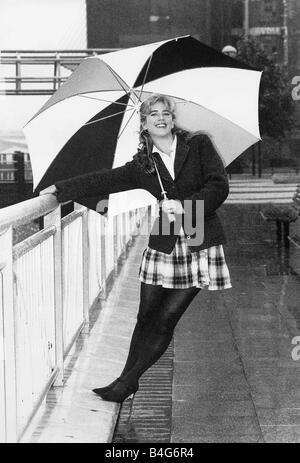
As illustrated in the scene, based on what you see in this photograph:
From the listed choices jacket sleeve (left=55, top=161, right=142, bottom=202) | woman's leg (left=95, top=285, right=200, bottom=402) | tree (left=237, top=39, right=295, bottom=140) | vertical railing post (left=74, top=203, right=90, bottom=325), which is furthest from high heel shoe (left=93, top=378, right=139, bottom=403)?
tree (left=237, top=39, right=295, bottom=140)

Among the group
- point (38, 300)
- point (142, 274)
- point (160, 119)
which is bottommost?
point (38, 300)

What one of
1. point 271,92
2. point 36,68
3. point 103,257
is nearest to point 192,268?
point 103,257

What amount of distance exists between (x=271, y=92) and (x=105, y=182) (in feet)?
126

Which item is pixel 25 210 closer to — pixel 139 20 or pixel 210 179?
pixel 210 179

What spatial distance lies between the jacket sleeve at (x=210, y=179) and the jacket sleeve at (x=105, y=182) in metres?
0.38

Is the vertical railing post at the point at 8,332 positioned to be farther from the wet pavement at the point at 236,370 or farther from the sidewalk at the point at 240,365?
the sidewalk at the point at 240,365

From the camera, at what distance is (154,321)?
493cm

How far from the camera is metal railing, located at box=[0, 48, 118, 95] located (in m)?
22.0

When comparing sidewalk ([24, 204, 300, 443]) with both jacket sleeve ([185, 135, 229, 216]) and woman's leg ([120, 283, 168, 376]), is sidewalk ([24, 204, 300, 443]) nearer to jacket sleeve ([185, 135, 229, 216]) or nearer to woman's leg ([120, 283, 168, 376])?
woman's leg ([120, 283, 168, 376])

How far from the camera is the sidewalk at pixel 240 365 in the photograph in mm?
4891

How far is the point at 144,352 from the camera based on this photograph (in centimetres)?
495

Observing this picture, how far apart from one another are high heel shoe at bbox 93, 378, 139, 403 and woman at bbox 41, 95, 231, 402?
4.8 inches

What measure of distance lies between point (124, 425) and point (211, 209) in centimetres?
132

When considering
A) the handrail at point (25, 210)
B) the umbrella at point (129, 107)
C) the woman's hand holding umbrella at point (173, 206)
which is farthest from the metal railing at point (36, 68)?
the woman's hand holding umbrella at point (173, 206)
